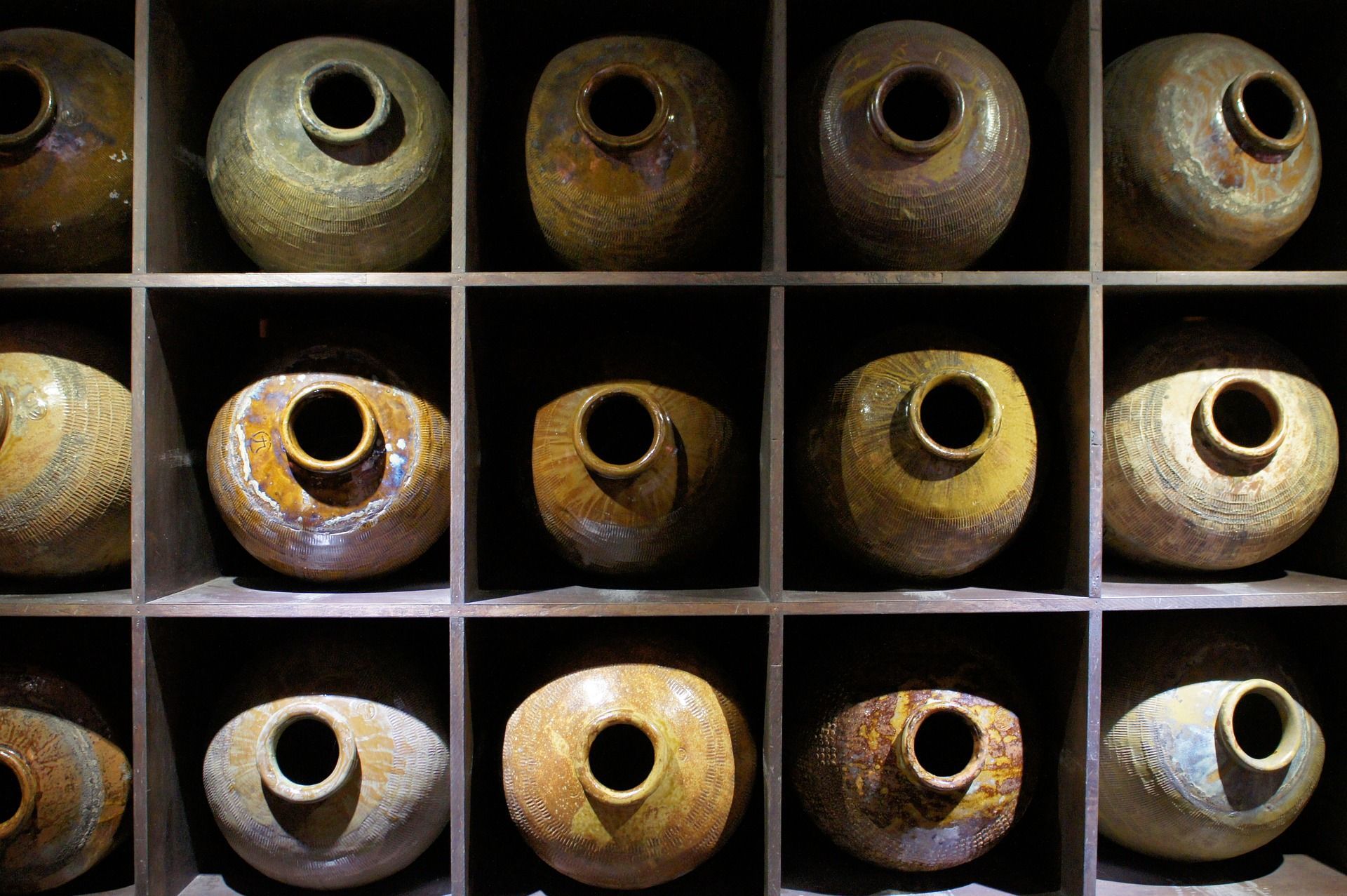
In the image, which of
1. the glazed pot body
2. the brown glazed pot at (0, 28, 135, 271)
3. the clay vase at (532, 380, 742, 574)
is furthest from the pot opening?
the brown glazed pot at (0, 28, 135, 271)

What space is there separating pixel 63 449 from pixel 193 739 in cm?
64

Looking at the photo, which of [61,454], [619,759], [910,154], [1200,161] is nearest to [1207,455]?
[1200,161]

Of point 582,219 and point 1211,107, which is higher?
point 1211,107

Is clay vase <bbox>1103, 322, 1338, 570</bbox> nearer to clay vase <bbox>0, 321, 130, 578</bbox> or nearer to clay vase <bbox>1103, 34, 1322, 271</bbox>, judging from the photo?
clay vase <bbox>1103, 34, 1322, 271</bbox>

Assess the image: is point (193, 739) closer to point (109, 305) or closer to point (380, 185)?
point (109, 305)

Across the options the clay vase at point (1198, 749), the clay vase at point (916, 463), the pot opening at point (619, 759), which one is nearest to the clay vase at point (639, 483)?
the clay vase at point (916, 463)

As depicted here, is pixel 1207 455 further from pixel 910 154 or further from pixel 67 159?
pixel 67 159

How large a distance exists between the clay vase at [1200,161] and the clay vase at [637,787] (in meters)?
1.28

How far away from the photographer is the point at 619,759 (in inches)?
73.2

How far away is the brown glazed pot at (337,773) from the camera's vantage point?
1.52m

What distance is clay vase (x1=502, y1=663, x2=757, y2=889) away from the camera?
58.9 inches

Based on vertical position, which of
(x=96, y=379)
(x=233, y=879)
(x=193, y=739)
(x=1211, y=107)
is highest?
(x=1211, y=107)

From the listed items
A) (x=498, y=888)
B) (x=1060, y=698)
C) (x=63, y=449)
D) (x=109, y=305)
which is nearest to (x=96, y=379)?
(x=63, y=449)

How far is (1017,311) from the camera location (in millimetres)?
1796
